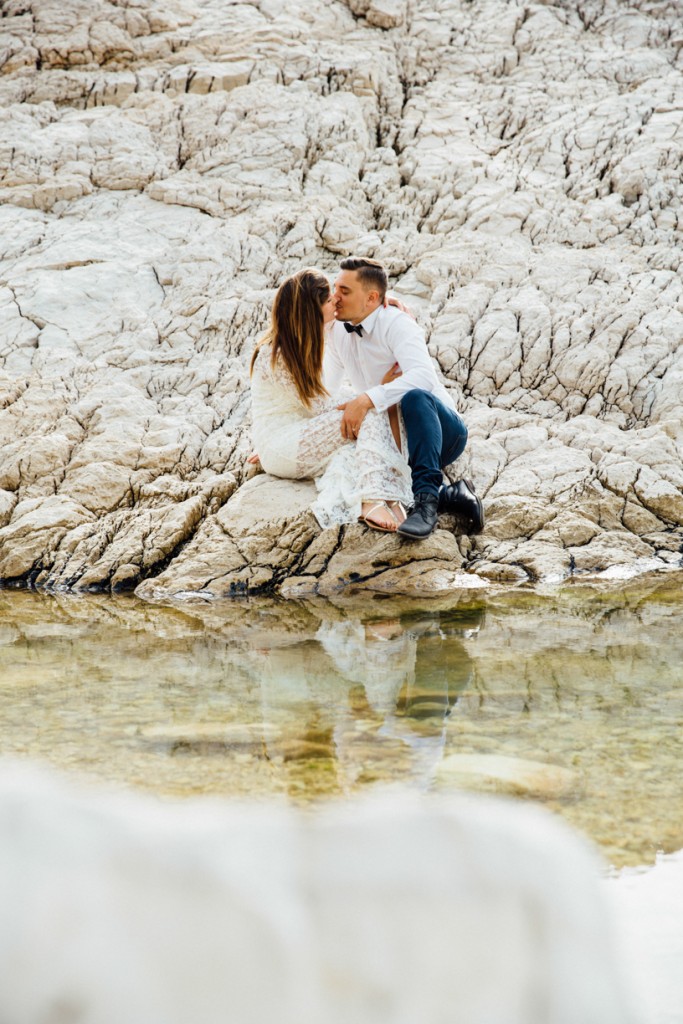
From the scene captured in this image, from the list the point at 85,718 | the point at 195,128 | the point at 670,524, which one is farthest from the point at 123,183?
the point at 85,718

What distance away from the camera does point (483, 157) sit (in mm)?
9555

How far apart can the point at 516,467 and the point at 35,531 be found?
10.9 feet

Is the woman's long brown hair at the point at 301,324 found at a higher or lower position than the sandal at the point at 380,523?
higher

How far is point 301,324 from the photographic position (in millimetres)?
5109

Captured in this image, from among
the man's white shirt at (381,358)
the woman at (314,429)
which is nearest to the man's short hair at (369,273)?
the man's white shirt at (381,358)

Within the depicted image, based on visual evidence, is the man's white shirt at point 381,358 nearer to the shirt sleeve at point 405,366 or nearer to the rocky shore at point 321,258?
the shirt sleeve at point 405,366

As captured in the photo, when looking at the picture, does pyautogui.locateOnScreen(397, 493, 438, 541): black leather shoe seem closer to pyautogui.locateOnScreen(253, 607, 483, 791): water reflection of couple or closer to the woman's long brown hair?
pyautogui.locateOnScreen(253, 607, 483, 791): water reflection of couple

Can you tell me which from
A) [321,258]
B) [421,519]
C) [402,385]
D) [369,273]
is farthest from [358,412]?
[321,258]

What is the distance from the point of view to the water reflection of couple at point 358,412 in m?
5.05

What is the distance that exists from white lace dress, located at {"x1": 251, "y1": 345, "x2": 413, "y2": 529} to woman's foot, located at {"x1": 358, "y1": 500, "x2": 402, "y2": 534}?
0.04 m

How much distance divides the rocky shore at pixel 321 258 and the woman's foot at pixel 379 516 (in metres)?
0.12

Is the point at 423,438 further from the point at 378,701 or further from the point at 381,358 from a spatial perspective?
the point at 378,701

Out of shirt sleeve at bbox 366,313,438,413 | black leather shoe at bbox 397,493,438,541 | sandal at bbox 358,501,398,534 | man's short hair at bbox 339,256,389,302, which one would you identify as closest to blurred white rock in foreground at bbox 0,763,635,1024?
black leather shoe at bbox 397,493,438,541

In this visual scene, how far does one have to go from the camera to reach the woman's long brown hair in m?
5.10
